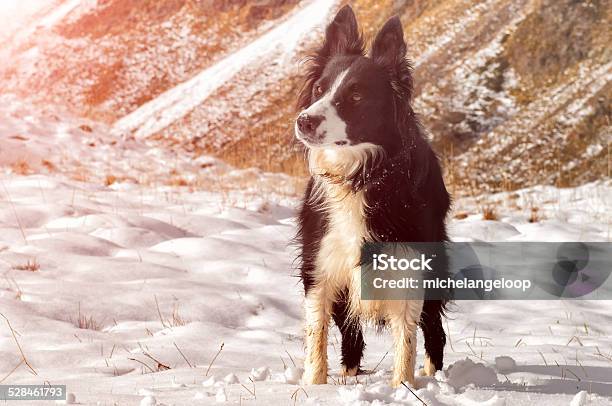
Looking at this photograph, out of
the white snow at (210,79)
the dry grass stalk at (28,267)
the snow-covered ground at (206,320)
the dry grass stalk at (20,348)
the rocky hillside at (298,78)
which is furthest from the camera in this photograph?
the white snow at (210,79)

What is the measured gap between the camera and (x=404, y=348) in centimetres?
336

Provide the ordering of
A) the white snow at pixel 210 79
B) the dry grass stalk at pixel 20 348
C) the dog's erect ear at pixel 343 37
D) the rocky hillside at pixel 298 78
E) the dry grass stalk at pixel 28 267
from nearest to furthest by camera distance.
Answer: the dry grass stalk at pixel 20 348 < the dog's erect ear at pixel 343 37 < the dry grass stalk at pixel 28 267 < the rocky hillside at pixel 298 78 < the white snow at pixel 210 79

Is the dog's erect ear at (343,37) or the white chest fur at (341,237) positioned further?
the dog's erect ear at (343,37)

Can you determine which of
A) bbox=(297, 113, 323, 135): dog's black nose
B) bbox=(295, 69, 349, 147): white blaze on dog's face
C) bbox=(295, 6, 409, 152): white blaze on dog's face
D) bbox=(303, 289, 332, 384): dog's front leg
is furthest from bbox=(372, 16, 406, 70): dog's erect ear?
bbox=(303, 289, 332, 384): dog's front leg

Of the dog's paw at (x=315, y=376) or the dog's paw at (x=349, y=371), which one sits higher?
the dog's paw at (x=315, y=376)

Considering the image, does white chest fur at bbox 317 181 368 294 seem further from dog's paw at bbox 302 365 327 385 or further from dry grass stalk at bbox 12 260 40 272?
dry grass stalk at bbox 12 260 40 272

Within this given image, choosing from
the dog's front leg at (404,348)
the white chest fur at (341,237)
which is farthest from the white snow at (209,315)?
the white chest fur at (341,237)

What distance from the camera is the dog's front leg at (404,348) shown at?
131 inches

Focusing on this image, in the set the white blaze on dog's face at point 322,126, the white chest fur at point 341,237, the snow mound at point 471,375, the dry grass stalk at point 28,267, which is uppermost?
the white blaze on dog's face at point 322,126

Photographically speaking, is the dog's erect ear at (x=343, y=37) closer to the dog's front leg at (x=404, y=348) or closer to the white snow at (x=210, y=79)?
the dog's front leg at (x=404, y=348)

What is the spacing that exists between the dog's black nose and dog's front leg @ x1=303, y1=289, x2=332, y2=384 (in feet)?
2.84

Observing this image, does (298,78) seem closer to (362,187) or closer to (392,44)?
(392,44)

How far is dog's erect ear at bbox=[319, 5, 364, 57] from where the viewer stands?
379 cm

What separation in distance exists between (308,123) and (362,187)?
0.44 metres
